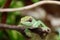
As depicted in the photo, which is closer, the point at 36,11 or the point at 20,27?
the point at 20,27

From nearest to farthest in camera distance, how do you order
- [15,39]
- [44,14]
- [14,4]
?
[15,39]
[14,4]
[44,14]

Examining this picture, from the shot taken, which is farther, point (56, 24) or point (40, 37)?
point (56, 24)

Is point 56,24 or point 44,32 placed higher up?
point 56,24

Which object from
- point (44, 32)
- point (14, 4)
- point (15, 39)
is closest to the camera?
point (44, 32)

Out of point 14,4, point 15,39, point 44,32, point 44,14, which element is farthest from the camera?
point 44,14

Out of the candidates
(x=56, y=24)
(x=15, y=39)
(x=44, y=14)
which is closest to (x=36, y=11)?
(x=44, y=14)

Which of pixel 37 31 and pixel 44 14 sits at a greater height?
pixel 44 14

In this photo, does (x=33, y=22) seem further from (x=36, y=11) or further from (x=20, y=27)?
(x=36, y=11)

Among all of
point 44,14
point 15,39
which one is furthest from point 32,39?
point 44,14

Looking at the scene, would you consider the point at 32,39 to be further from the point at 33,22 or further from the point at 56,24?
the point at 56,24
